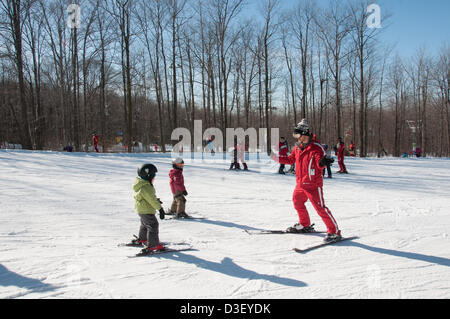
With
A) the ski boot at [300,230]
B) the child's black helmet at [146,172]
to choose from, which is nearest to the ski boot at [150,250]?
the child's black helmet at [146,172]

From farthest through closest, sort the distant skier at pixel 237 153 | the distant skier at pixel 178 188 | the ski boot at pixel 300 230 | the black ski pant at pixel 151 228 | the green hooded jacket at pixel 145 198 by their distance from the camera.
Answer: the distant skier at pixel 237 153 → the distant skier at pixel 178 188 → the ski boot at pixel 300 230 → the black ski pant at pixel 151 228 → the green hooded jacket at pixel 145 198

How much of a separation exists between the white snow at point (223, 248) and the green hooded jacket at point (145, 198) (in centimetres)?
69

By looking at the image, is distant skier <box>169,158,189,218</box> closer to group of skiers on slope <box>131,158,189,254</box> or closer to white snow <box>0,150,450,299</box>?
white snow <box>0,150,450,299</box>

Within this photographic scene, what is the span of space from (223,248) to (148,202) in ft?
4.50

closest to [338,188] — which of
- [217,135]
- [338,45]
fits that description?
[217,135]

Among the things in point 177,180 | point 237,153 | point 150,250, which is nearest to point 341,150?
point 237,153

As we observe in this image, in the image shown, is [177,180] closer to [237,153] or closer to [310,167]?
[310,167]

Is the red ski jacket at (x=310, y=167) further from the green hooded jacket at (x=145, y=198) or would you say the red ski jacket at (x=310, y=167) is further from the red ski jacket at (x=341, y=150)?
the red ski jacket at (x=341, y=150)

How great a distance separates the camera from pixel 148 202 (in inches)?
161

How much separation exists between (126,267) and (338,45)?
89.7 feet

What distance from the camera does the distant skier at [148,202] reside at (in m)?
4.03

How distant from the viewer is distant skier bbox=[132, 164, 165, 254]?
4031 mm

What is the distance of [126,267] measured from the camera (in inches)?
145
